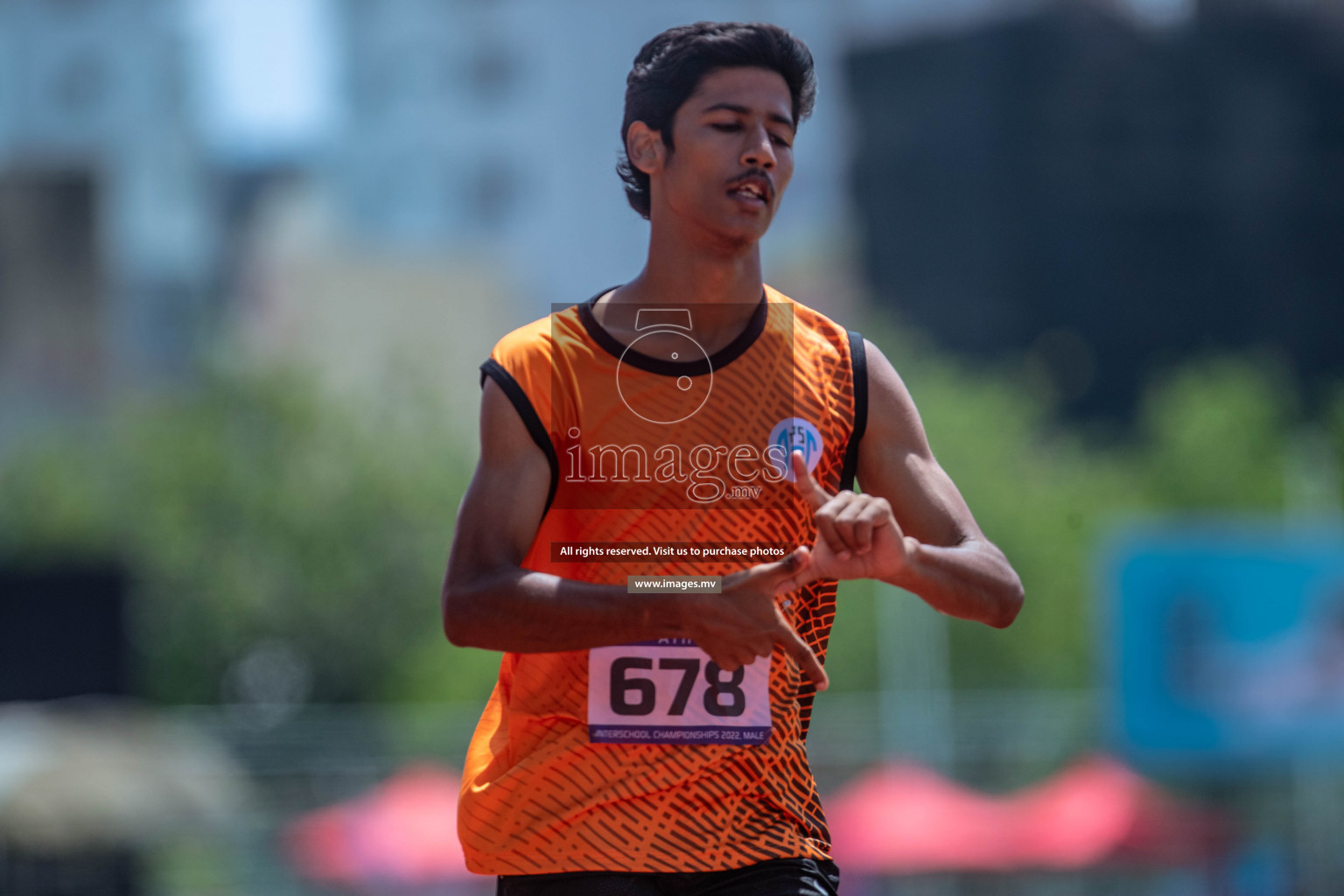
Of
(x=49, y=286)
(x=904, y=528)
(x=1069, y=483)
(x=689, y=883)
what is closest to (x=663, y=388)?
(x=904, y=528)

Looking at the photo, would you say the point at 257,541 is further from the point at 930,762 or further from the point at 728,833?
the point at 728,833

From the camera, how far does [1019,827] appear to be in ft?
58.2

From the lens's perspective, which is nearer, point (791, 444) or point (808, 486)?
point (808, 486)

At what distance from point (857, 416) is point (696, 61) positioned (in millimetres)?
601

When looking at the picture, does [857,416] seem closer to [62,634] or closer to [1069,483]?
[62,634]

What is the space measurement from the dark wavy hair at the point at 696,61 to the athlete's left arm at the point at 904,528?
0.47 metres

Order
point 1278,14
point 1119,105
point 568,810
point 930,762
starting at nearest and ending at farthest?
1. point 568,810
2. point 930,762
3. point 1278,14
4. point 1119,105

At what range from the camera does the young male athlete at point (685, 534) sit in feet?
7.78

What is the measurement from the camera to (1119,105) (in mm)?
38281

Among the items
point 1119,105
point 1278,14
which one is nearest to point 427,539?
point 1119,105

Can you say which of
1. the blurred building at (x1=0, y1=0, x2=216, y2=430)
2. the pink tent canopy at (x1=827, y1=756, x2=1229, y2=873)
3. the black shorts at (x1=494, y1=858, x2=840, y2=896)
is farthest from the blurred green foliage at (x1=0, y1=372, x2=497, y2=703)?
the black shorts at (x1=494, y1=858, x2=840, y2=896)

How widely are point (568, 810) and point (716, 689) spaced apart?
274mm

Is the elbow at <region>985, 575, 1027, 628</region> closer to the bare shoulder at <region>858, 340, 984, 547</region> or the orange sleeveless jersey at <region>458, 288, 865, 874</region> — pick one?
the bare shoulder at <region>858, 340, 984, 547</region>

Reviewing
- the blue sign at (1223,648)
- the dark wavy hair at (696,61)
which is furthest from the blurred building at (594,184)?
the dark wavy hair at (696,61)
